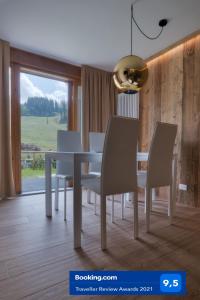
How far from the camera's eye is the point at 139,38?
3.29 m

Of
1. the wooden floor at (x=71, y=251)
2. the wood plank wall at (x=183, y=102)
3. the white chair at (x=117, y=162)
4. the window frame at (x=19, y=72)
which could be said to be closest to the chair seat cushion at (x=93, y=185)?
the white chair at (x=117, y=162)

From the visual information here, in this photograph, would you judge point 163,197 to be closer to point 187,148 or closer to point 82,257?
point 187,148

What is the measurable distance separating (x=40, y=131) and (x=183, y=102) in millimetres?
2573

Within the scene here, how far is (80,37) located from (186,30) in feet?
5.00

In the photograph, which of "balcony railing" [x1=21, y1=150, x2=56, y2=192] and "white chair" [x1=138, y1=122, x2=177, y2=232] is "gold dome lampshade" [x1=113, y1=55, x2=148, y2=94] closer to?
"white chair" [x1=138, y1=122, x2=177, y2=232]

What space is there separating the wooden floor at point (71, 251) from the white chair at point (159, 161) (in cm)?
28

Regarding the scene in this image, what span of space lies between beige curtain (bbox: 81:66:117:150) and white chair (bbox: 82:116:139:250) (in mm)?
2421

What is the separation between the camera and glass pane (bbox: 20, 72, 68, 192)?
3928 millimetres

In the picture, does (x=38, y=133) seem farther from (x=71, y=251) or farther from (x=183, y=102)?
(x=71, y=251)

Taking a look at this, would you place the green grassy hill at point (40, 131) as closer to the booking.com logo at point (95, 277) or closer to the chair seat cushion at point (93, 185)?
the chair seat cushion at point (93, 185)

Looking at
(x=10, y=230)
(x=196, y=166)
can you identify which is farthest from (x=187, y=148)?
(x=10, y=230)

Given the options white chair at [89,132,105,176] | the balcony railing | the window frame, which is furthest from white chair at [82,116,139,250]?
the balcony railing

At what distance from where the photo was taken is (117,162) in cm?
183

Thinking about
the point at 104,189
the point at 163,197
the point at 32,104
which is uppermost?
the point at 32,104
